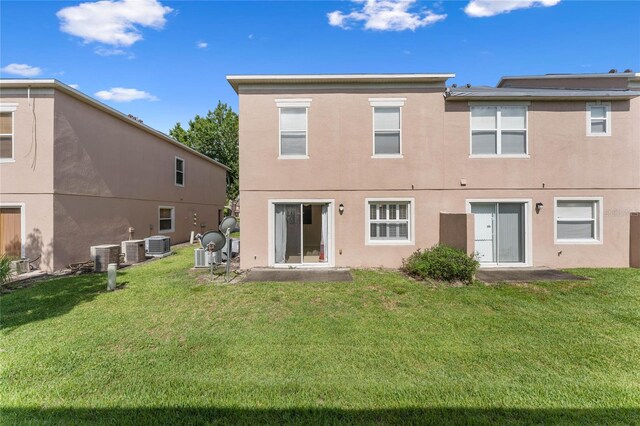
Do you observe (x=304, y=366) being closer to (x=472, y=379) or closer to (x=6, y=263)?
(x=472, y=379)

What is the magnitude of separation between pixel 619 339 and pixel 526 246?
5.04 m

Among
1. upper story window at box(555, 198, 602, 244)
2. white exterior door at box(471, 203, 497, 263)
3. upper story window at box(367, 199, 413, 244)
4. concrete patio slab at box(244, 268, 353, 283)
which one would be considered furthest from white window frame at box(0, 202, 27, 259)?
upper story window at box(555, 198, 602, 244)

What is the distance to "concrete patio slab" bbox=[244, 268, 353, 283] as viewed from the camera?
7.93 m

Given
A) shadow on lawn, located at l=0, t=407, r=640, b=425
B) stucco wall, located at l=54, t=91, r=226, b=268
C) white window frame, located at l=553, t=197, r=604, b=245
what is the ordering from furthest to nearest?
stucco wall, located at l=54, t=91, r=226, b=268 < white window frame, located at l=553, t=197, r=604, b=245 < shadow on lawn, located at l=0, t=407, r=640, b=425

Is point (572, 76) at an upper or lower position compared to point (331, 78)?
upper

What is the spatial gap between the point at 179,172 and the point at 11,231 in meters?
8.47

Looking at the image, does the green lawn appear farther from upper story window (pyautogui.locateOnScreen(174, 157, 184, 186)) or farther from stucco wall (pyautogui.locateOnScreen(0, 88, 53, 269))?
upper story window (pyautogui.locateOnScreen(174, 157, 184, 186))

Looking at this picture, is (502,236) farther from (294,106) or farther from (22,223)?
(22,223)

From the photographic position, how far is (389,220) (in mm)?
9344

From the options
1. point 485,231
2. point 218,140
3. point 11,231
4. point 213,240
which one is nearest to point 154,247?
point 11,231

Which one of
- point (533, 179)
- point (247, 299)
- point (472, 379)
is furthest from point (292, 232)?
point (533, 179)

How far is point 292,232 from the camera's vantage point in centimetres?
949

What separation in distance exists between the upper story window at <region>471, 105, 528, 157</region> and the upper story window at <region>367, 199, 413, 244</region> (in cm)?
305

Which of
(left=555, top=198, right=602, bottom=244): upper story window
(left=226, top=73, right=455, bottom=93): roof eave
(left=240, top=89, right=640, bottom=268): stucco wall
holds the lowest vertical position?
(left=555, top=198, right=602, bottom=244): upper story window
